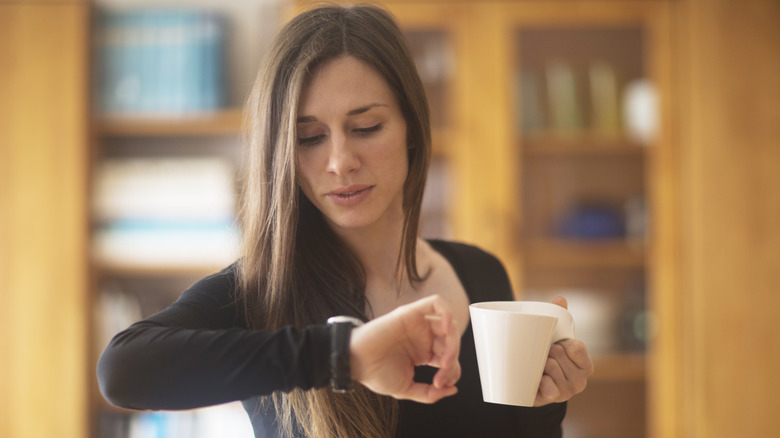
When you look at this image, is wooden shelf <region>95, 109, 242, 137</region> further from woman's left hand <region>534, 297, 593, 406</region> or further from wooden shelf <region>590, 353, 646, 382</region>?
woman's left hand <region>534, 297, 593, 406</region>

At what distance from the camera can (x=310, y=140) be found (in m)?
1.01

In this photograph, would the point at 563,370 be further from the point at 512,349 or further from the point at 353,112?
the point at 353,112

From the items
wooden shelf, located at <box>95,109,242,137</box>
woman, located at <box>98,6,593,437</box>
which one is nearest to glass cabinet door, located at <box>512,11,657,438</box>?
wooden shelf, located at <box>95,109,242,137</box>

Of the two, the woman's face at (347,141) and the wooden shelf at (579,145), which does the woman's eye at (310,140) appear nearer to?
the woman's face at (347,141)

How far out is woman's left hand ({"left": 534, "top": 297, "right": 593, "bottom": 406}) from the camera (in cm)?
83

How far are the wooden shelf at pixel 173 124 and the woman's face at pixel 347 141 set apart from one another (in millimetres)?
1510

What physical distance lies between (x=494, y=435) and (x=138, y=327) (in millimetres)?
582

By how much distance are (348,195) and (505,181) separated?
154 cm

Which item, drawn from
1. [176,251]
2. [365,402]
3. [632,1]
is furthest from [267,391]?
[632,1]

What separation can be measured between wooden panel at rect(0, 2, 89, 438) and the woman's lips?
5.52 ft

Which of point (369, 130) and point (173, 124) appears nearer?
point (369, 130)

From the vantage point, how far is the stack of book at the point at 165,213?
8.04 feet

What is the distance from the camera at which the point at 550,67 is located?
255cm

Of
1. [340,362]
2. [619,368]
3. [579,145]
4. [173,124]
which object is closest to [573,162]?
[579,145]
